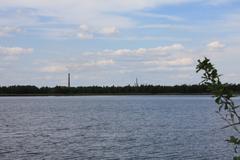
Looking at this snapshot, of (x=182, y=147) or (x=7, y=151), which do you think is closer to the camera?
(x=7, y=151)

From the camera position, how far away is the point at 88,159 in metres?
29.0

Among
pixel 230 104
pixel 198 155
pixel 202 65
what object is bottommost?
pixel 198 155

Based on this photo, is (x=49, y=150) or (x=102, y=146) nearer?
(x=49, y=150)

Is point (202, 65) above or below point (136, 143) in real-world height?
above

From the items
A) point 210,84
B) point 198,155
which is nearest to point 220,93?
point 210,84

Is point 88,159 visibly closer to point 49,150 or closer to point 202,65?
point 49,150

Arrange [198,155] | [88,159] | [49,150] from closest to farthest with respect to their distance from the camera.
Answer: [88,159]
[198,155]
[49,150]

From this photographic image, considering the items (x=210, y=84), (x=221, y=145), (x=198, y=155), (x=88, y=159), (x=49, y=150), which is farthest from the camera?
(x=221, y=145)

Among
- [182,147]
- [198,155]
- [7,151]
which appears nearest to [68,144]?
[7,151]

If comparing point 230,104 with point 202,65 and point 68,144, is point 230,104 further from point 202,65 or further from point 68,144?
point 68,144

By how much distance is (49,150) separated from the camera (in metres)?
33.9

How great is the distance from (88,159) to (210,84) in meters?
25.7

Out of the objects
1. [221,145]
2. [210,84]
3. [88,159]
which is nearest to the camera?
[210,84]

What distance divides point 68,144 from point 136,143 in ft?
17.6
